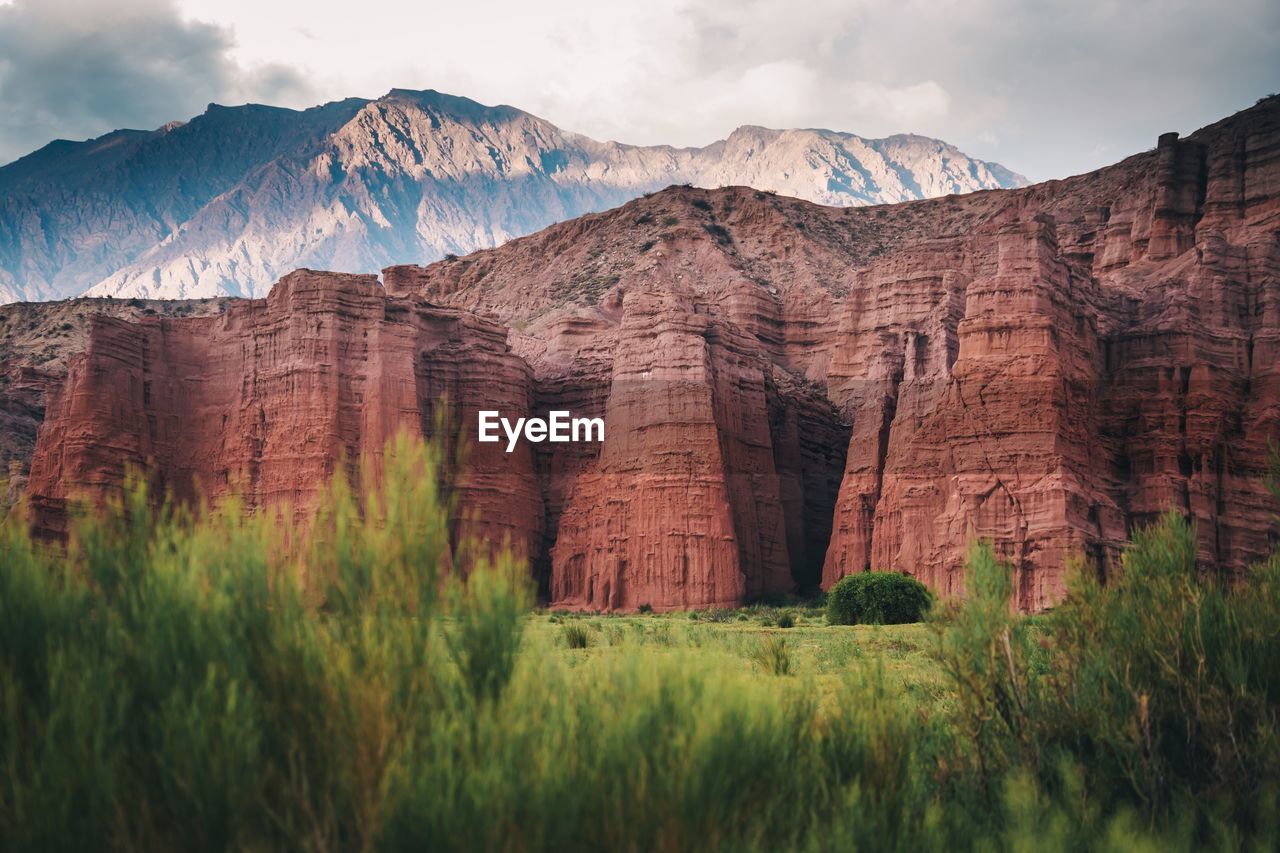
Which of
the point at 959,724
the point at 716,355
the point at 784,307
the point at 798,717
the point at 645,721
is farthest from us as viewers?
the point at 784,307

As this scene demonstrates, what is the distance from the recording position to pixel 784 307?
289ft

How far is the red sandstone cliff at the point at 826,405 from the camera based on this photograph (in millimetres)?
53844

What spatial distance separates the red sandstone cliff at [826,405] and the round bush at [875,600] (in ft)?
10.8

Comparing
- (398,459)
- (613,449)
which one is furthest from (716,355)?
(398,459)

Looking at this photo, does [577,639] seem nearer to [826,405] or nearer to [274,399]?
[274,399]

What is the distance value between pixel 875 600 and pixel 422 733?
128 feet

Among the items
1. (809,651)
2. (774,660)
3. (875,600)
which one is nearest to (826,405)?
(875,600)

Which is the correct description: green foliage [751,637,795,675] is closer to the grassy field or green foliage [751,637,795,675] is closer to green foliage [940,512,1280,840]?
the grassy field

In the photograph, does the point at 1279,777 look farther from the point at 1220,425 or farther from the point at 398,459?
the point at 1220,425

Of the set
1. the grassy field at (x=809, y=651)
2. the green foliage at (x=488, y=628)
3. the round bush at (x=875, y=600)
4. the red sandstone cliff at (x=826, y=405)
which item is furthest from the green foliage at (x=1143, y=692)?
the red sandstone cliff at (x=826, y=405)

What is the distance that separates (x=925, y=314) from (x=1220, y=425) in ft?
70.0

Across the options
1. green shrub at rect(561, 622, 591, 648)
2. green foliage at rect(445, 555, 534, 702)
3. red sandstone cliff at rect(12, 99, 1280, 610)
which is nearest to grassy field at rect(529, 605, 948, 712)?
green shrub at rect(561, 622, 591, 648)

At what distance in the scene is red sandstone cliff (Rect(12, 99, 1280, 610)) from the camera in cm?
5384

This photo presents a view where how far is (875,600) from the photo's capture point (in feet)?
155
